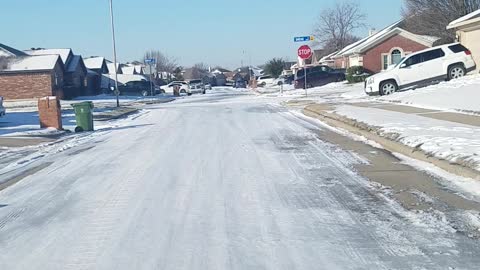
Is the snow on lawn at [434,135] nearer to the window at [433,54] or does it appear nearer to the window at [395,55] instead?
the window at [433,54]

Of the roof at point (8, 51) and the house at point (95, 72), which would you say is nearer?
the roof at point (8, 51)

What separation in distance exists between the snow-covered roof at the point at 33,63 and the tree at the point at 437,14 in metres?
33.4

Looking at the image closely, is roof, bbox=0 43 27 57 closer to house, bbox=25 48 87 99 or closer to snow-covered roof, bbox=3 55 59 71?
snow-covered roof, bbox=3 55 59 71

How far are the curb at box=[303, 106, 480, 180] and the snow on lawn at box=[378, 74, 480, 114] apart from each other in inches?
138

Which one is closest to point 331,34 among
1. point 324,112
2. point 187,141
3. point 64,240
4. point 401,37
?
point 401,37

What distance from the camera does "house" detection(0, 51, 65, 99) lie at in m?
58.9

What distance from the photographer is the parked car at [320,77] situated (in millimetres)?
56938

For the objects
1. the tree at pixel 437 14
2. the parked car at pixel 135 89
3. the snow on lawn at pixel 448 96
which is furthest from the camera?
the parked car at pixel 135 89

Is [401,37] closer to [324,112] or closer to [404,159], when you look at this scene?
[324,112]

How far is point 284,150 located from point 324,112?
10485mm

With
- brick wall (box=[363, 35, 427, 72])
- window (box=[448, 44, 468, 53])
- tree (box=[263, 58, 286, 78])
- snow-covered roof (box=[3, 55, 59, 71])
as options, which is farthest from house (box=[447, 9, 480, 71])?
tree (box=[263, 58, 286, 78])

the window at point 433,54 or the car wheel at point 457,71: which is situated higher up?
the window at point 433,54

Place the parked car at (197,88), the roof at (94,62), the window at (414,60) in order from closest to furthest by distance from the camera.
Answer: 1. the window at (414,60)
2. the parked car at (197,88)
3. the roof at (94,62)

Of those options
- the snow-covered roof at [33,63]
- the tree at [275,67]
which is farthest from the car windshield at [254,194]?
the tree at [275,67]
